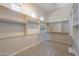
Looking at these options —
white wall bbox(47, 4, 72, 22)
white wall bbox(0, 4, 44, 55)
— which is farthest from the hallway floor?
white wall bbox(47, 4, 72, 22)

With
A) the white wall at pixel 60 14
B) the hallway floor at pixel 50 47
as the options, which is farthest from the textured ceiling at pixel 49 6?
the hallway floor at pixel 50 47

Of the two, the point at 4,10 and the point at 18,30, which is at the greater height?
the point at 4,10

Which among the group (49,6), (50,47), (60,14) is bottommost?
(50,47)

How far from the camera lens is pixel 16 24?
1446 millimetres

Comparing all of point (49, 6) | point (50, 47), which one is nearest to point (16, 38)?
point (50, 47)

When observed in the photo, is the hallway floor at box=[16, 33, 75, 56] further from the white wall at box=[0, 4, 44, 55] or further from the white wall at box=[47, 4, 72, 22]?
the white wall at box=[47, 4, 72, 22]

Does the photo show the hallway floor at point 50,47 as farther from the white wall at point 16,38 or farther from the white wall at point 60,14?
the white wall at point 60,14

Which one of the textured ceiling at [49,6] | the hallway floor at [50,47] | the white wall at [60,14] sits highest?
the textured ceiling at [49,6]

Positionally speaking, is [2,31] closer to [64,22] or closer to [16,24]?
[16,24]

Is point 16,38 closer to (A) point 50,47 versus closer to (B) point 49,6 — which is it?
(A) point 50,47

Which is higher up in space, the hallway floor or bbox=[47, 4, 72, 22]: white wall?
bbox=[47, 4, 72, 22]: white wall

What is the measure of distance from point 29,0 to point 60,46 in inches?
30.8

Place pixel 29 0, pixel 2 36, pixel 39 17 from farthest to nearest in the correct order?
1. pixel 39 17
2. pixel 2 36
3. pixel 29 0

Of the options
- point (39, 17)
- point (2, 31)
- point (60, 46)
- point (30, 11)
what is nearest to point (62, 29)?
point (60, 46)
